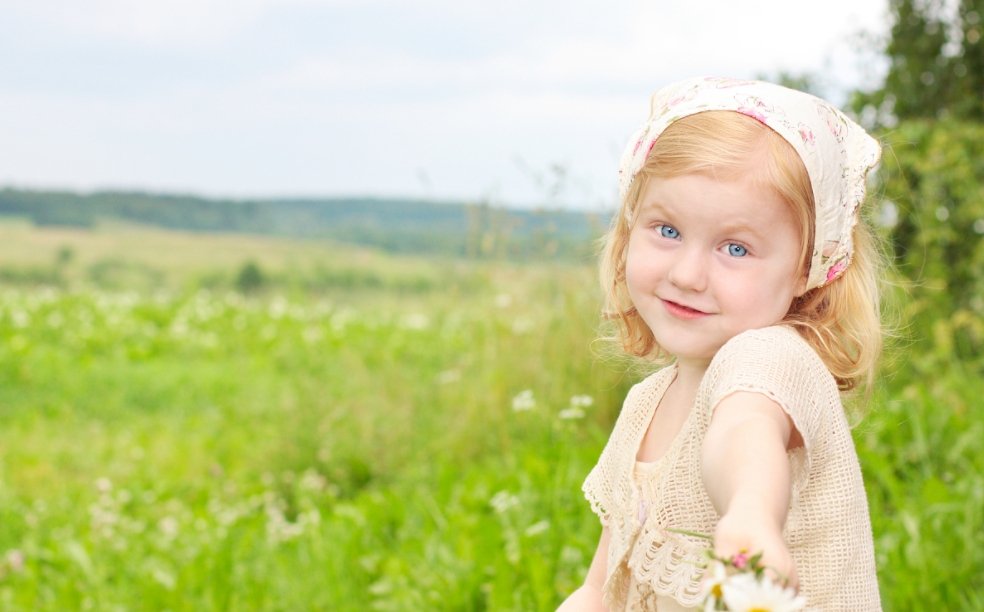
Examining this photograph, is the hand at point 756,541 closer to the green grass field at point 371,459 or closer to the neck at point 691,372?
the neck at point 691,372

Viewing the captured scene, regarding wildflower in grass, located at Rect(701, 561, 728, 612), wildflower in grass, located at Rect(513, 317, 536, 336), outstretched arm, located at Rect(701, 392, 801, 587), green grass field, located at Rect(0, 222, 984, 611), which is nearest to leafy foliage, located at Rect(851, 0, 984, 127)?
green grass field, located at Rect(0, 222, 984, 611)

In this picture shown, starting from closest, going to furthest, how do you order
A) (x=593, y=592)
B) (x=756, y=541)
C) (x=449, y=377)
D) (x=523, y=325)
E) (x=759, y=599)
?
1. (x=759, y=599)
2. (x=756, y=541)
3. (x=593, y=592)
4. (x=449, y=377)
5. (x=523, y=325)

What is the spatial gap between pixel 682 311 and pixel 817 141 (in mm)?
314

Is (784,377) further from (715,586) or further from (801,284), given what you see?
(715,586)

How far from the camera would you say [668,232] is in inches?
53.9

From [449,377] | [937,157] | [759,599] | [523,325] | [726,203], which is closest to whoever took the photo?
[759,599]

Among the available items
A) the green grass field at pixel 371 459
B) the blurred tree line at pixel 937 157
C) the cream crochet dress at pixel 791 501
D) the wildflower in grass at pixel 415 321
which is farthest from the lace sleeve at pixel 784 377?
the wildflower in grass at pixel 415 321

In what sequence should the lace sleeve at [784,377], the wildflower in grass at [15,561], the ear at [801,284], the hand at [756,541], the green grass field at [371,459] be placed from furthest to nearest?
1. the wildflower in grass at [15,561]
2. the green grass field at [371,459]
3. the ear at [801,284]
4. the lace sleeve at [784,377]
5. the hand at [756,541]

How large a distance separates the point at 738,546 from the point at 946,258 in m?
4.34

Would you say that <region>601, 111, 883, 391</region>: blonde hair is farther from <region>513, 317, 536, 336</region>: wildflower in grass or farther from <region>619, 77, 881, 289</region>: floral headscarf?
<region>513, 317, 536, 336</region>: wildflower in grass

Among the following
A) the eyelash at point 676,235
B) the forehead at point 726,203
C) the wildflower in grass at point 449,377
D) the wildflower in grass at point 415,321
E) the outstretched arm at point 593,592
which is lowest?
the wildflower in grass at point 415,321

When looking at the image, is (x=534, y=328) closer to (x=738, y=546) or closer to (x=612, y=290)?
(x=612, y=290)

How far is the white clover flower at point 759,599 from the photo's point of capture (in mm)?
719

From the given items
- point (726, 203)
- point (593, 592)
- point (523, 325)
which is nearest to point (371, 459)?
point (523, 325)
